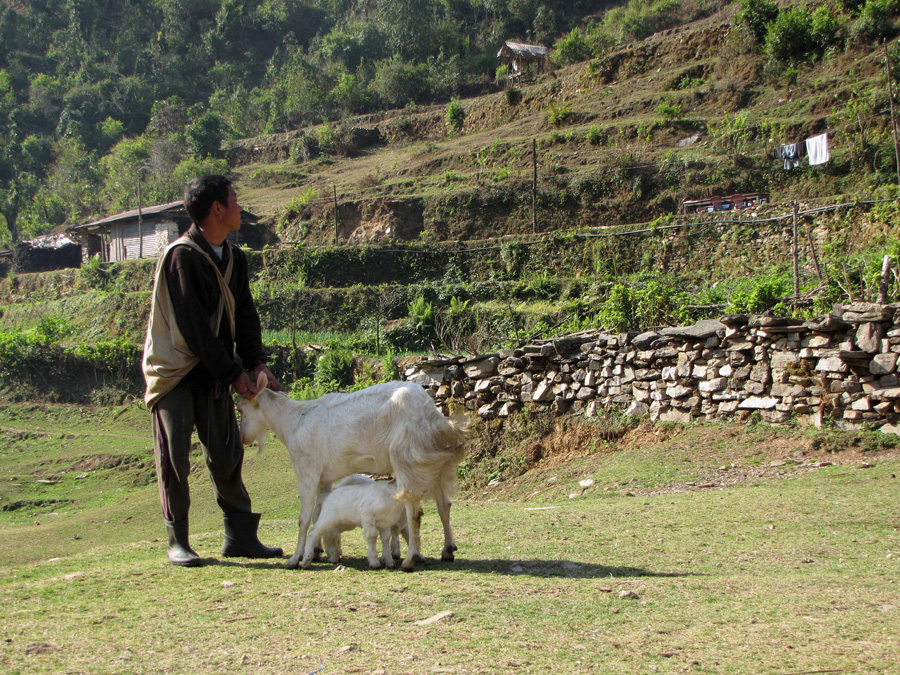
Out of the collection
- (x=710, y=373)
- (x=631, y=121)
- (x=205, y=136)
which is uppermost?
(x=205, y=136)

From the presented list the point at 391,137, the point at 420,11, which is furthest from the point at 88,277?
the point at 420,11

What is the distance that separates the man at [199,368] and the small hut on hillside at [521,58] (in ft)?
204

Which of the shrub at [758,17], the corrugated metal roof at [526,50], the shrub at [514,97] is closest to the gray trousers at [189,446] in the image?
the shrub at [758,17]

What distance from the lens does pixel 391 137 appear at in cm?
6144

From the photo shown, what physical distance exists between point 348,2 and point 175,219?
78093 mm

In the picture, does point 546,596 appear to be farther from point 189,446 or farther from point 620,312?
point 620,312

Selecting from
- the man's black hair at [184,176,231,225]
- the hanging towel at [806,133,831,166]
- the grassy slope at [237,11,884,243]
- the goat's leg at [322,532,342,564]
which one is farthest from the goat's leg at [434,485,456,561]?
the grassy slope at [237,11,884,243]

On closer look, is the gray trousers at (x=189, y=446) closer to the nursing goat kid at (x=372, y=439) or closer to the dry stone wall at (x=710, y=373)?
the nursing goat kid at (x=372, y=439)

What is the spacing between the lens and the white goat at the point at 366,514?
5.27 metres

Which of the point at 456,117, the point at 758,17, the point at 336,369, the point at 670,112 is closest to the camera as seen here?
the point at 336,369

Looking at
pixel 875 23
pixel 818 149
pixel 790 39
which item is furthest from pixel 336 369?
pixel 875 23

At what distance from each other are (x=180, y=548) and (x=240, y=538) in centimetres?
44

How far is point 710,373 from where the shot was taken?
11.6 meters

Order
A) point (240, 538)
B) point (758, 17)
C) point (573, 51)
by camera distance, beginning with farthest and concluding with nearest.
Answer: point (573, 51) < point (758, 17) < point (240, 538)
